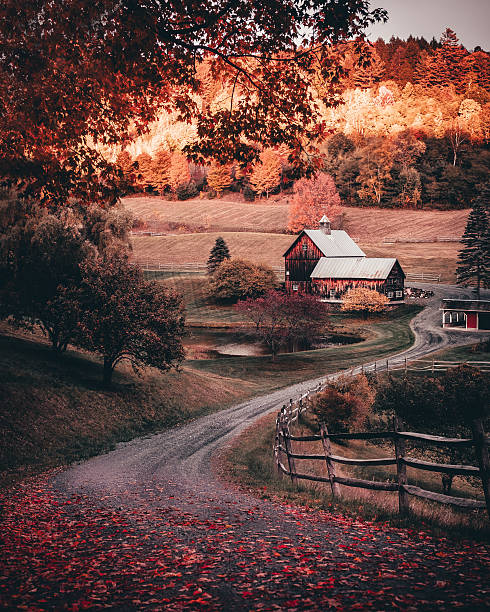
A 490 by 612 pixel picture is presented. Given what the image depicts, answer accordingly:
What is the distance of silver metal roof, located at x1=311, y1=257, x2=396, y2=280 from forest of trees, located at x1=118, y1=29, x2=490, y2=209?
3536 centimetres

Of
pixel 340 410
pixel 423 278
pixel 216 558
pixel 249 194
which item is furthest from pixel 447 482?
pixel 249 194

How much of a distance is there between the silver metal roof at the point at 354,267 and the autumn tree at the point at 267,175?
58843 mm

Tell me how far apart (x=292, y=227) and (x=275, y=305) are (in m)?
57.4

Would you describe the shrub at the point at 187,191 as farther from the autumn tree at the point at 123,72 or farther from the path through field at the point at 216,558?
the path through field at the point at 216,558

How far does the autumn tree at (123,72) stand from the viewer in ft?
31.7

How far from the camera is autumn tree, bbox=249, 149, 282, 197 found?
127 m

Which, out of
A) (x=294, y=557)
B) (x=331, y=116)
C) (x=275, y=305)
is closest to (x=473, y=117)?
(x=331, y=116)

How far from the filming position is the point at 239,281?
7312cm

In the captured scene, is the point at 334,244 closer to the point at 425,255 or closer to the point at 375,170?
the point at 425,255

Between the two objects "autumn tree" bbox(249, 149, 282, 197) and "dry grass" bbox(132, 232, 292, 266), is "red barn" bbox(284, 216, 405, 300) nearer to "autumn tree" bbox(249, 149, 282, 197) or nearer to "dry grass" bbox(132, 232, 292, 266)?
"dry grass" bbox(132, 232, 292, 266)

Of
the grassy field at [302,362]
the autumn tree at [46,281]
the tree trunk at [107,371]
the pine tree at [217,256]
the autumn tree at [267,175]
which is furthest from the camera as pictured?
the autumn tree at [267,175]

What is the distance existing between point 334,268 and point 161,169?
82927 mm

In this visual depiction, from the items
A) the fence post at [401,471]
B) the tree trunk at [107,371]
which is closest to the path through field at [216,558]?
the fence post at [401,471]

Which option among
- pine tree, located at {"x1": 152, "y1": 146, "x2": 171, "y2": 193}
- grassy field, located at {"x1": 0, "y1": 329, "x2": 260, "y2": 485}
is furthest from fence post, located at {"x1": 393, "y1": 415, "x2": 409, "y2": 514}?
pine tree, located at {"x1": 152, "y1": 146, "x2": 171, "y2": 193}
